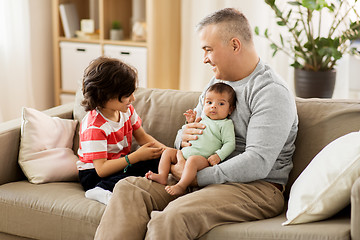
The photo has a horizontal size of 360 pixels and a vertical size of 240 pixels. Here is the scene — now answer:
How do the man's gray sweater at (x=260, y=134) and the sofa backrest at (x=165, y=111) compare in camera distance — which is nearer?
the man's gray sweater at (x=260, y=134)

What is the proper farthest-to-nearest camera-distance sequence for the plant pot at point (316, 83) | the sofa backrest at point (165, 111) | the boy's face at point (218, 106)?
the plant pot at point (316, 83)
the sofa backrest at point (165, 111)
the boy's face at point (218, 106)

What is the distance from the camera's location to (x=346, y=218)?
181 centimetres

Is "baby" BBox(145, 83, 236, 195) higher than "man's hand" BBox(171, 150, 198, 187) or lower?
higher

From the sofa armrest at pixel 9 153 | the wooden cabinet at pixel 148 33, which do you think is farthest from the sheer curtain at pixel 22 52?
the sofa armrest at pixel 9 153

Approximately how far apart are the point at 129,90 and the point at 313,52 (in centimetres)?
154

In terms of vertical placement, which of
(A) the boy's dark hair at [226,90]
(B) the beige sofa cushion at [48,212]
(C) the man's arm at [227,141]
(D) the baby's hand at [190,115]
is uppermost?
(A) the boy's dark hair at [226,90]

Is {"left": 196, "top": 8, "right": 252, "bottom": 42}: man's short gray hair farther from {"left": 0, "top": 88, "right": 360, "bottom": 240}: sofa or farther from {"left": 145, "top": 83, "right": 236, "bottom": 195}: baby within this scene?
{"left": 0, "top": 88, "right": 360, "bottom": 240}: sofa

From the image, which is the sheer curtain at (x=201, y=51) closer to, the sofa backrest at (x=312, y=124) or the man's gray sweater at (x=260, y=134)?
the sofa backrest at (x=312, y=124)

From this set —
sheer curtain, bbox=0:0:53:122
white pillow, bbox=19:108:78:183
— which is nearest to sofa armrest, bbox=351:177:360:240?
white pillow, bbox=19:108:78:183

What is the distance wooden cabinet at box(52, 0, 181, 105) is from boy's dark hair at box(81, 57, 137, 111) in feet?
5.82

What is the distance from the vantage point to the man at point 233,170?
1.81 metres

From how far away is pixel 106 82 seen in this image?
7.18 feet

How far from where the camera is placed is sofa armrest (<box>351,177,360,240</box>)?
1612 millimetres

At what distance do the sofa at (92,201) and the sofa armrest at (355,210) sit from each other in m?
0.11
